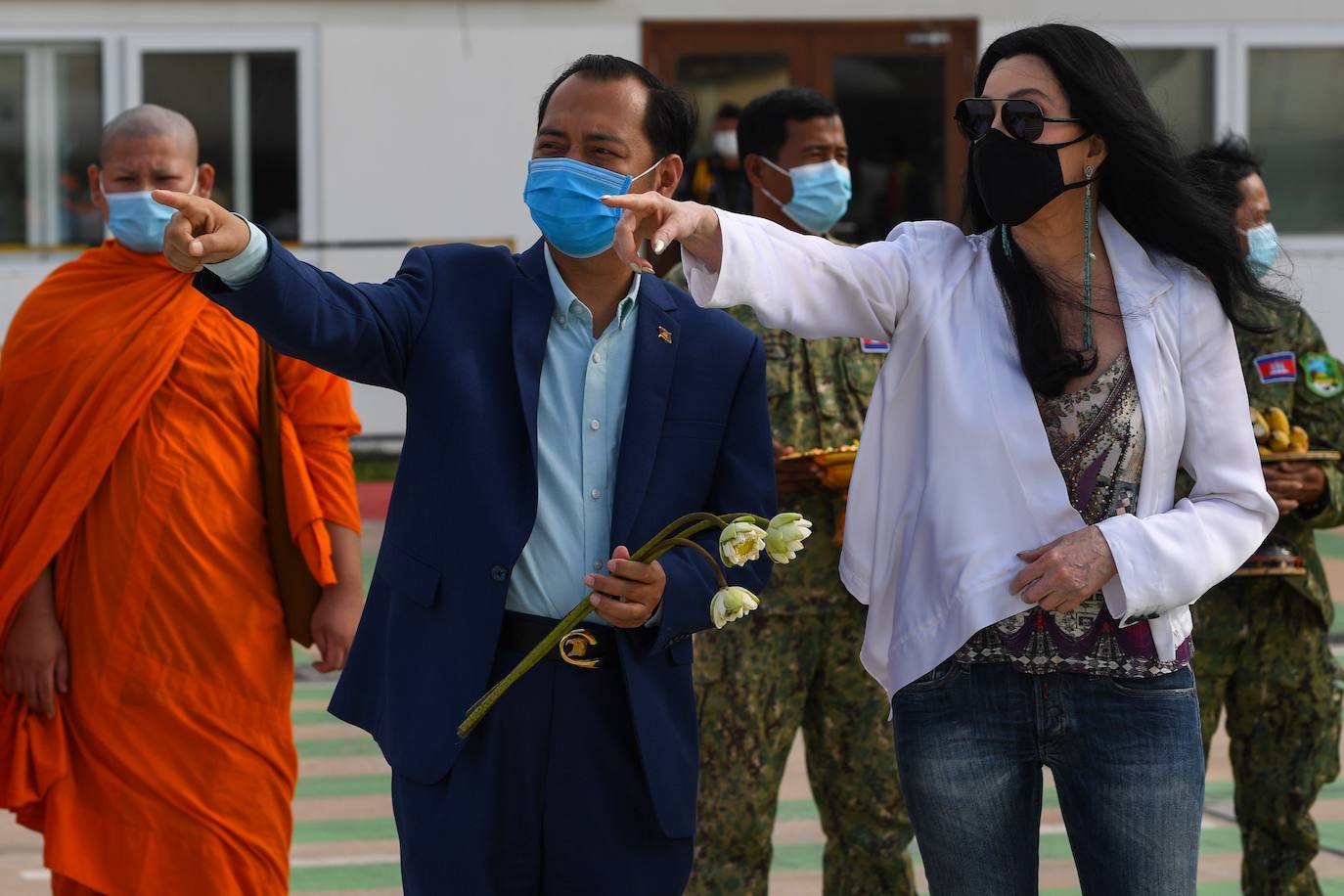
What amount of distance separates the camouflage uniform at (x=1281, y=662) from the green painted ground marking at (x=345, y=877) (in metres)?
2.35

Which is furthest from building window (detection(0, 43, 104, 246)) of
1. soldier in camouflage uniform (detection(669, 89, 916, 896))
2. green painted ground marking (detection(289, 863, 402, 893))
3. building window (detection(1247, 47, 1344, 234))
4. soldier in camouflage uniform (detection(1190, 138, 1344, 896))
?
soldier in camouflage uniform (detection(1190, 138, 1344, 896))

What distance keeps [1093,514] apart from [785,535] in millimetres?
523

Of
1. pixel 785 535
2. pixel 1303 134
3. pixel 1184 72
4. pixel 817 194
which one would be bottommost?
pixel 785 535

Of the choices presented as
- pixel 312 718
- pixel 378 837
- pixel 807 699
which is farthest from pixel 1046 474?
pixel 312 718

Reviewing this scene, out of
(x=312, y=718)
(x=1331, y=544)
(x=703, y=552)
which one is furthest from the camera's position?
(x=1331, y=544)

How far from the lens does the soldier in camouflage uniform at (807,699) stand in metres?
4.55

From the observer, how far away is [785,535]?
2.88 m

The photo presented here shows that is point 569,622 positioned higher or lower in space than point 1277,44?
lower

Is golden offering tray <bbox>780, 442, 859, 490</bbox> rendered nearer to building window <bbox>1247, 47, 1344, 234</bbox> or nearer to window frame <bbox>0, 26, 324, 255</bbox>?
window frame <bbox>0, 26, 324, 255</bbox>

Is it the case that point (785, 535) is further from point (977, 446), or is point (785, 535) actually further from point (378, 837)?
point (378, 837)

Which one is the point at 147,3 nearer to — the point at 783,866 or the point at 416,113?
the point at 416,113

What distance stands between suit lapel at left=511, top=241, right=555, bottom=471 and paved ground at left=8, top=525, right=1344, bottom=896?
274cm

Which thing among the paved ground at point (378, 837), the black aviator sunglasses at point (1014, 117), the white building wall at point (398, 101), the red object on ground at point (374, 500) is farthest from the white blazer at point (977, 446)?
the white building wall at point (398, 101)

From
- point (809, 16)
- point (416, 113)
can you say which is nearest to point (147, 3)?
point (416, 113)
